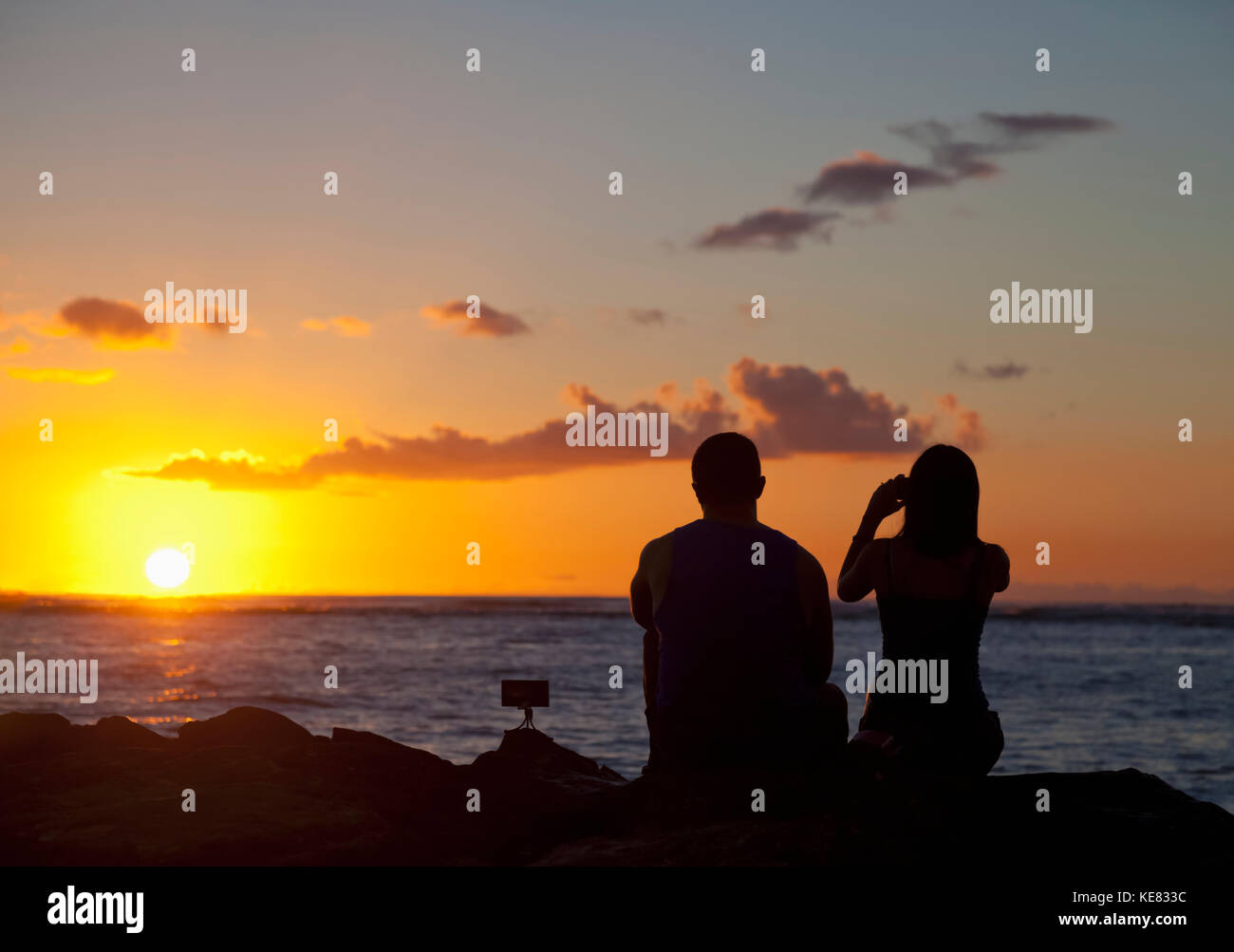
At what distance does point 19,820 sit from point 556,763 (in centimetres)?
279

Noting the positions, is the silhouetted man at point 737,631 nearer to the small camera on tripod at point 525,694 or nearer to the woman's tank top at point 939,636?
the woman's tank top at point 939,636

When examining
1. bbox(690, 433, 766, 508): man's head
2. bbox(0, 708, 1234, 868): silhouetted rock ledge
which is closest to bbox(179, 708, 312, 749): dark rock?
bbox(0, 708, 1234, 868): silhouetted rock ledge

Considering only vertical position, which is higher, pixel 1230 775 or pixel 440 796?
pixel 440 796

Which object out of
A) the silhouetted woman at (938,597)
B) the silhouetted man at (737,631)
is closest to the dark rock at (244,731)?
the silhouetted man at (737,631)

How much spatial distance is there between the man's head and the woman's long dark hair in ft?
2.23

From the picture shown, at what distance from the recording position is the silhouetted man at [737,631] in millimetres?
4910

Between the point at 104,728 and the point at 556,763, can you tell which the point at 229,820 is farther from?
the point at 104,728

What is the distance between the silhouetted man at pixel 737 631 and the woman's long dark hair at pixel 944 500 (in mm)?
491

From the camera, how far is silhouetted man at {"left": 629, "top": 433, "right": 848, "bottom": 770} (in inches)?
193

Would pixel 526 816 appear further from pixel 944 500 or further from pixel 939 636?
pixel 944 500
